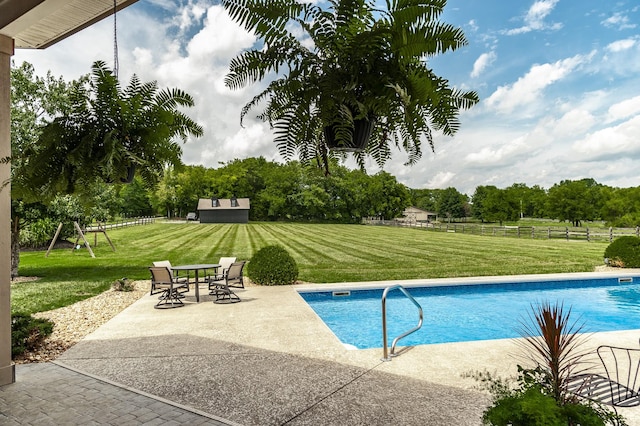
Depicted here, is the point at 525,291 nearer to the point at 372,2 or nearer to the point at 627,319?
the point at 627,319

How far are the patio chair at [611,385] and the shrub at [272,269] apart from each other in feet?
23.5

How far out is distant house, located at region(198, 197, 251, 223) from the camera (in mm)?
43938

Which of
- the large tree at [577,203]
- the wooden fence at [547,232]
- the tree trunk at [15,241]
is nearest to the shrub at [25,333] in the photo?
the tree trunk at [15,241]

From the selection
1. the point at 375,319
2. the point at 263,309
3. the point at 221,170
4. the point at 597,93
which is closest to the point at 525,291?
the point at 375,319

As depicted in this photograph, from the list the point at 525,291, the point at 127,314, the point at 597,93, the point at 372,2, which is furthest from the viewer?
the point at 597,93

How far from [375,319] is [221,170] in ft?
133

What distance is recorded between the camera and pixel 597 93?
82.2ft

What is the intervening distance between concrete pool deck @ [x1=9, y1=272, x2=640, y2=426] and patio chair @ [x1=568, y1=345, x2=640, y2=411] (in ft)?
0.57

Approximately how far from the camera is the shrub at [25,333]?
507 centimetres

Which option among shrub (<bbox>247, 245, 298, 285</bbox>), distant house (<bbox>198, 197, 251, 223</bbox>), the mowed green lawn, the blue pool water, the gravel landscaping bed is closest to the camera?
the gravel landscaping bed

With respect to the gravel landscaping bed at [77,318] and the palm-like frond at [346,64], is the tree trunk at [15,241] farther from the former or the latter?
the palm-like frond at [346,64]

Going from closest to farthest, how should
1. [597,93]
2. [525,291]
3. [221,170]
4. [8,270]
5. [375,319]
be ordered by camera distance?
[8,270], [375,319], [525,291], [597,93], [221,170]

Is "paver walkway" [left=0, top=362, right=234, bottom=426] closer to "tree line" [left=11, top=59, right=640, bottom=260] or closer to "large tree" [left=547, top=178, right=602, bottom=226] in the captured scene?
"tree line" [left=11, top=59, right=640, bottom=260]

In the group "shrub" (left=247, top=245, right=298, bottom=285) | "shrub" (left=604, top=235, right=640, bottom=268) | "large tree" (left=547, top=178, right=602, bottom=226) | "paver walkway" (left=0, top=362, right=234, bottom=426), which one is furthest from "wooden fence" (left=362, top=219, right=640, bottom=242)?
"large tree" (left=547, top=178, right=602, bottom=226)
